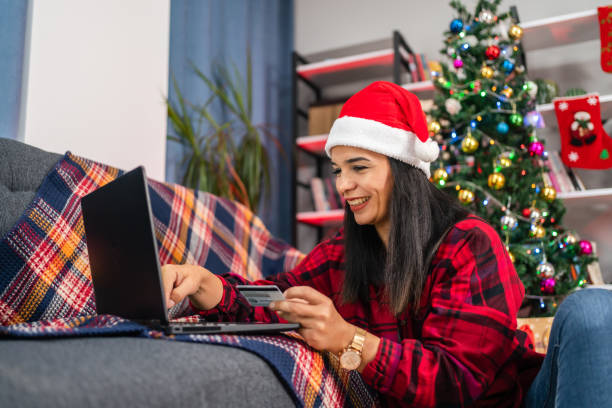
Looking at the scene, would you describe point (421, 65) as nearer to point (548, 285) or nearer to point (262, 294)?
point (548, 285)

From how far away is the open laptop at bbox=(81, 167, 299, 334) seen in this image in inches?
28.2

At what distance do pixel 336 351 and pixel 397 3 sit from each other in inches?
125

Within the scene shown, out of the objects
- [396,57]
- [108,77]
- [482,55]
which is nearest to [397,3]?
[396,57]

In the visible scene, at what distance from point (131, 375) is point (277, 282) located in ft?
2.29

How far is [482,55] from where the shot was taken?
2.49 meters

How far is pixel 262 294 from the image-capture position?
3.08ft

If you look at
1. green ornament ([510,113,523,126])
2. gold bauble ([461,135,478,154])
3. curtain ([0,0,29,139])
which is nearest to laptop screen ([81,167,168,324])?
curtain ([0,0,29,139])

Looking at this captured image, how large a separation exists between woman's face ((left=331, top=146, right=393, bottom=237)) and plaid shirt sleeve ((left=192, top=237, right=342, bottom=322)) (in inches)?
6.8

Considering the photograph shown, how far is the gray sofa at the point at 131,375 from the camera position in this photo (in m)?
0.46

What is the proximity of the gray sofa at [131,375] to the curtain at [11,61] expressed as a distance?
101 cm

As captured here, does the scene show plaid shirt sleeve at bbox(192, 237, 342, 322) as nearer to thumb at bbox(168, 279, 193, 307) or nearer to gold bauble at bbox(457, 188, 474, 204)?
thumb at bbox(168, 279, 193, 307)

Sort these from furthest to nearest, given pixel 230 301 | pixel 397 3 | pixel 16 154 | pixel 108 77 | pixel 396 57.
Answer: pixel 397 3, pixel 396 57, pixel 108 77, pixel 16 154, pixel 230 301

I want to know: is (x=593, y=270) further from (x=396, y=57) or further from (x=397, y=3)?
(x=397, y=3)

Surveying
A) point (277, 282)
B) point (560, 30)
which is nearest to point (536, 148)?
point (560, 30)
